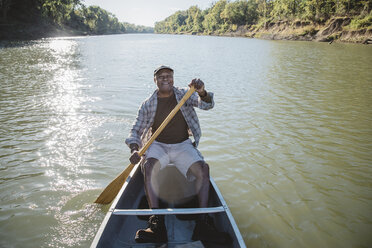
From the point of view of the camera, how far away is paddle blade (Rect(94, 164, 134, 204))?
3.72 metres

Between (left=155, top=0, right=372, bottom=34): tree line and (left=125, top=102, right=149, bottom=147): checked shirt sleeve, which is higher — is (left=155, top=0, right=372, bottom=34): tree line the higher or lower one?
the higher one

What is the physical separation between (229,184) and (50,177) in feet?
11.3

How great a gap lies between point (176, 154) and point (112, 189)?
1192mm

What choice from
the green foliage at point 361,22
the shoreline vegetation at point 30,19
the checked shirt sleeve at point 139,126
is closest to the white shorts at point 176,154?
the checked shirt sleeve at point 139,126

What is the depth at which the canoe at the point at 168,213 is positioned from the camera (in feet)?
8.56

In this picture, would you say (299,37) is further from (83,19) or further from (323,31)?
(83,19)

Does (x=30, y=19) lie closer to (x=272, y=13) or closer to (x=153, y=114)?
(x=153, y=114)

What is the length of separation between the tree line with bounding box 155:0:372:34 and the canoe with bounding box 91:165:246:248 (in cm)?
4913

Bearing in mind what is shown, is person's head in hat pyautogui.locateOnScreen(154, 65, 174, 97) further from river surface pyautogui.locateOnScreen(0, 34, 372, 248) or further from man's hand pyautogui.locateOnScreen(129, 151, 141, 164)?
river surface pyautogui.locateOnScreen(0, 34, 372, 248)

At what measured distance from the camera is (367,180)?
4527 millimetres

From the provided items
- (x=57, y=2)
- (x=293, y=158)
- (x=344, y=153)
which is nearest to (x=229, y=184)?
(x=293, y=158)

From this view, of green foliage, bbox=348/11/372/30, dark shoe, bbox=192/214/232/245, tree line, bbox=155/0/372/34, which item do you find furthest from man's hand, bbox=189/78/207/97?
green foliage, bbox=348/11/372/30

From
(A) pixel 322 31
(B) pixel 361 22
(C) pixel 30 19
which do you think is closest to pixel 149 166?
(B) pixel 361 22

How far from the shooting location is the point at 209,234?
8.70 ft
